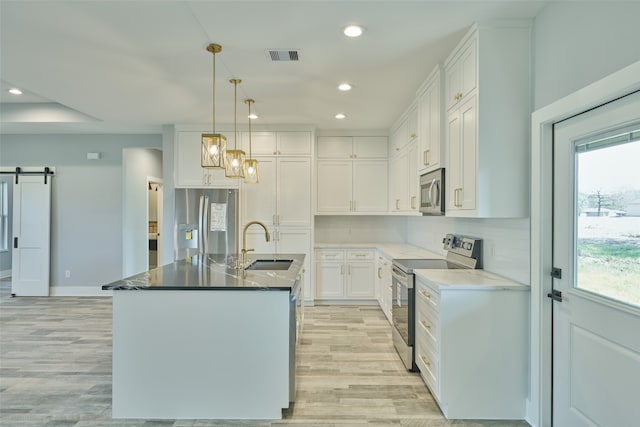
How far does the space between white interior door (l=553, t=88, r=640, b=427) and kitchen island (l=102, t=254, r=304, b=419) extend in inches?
65.3

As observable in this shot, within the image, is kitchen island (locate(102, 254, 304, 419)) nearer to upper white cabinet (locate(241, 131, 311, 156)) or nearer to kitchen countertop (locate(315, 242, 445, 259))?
kitchen countertop (locate(315, 242, 445, 259))

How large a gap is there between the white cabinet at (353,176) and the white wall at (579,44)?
3.22m

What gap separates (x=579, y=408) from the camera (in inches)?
76.9

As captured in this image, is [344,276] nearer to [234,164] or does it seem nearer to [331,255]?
[331,255]

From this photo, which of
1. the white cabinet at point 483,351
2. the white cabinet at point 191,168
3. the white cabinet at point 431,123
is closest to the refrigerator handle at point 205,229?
the white cabinet at point 191,168

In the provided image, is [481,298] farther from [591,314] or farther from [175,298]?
[175,298]

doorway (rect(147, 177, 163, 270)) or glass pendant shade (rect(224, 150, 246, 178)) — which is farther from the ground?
glass pendant shade (rect(224, 150, 246, 178))

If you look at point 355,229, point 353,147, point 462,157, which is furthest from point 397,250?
point 462,157

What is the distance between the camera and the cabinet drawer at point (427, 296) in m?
2.47

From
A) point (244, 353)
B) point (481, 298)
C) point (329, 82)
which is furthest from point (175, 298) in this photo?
point (329, 82)

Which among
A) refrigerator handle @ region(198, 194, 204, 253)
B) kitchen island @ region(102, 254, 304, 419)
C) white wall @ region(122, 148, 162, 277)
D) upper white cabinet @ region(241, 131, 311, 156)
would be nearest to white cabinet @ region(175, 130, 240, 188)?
refrigerator handle @ region(198, 194, 204, 253)

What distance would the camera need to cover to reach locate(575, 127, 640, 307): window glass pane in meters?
1.64

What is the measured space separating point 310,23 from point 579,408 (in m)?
2.80

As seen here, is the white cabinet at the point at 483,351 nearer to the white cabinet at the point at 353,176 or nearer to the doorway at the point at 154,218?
the white cabinet at the point at 353,176
